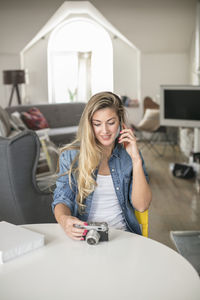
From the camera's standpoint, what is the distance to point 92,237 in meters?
1.49

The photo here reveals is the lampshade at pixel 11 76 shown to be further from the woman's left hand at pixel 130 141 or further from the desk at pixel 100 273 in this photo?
the desk at pixel 100 273

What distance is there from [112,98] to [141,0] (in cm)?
627

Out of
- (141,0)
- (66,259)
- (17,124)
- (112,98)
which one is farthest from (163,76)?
(66,259)

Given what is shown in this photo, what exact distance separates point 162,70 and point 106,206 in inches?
287

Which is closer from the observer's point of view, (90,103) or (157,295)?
(157,295)

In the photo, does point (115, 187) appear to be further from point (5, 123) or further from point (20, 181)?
point (5, 123)

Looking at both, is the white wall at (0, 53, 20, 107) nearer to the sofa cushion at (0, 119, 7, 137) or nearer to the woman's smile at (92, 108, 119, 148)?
the sofa cushion at (0, 119, 7, 137)

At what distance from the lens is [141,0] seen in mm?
7699

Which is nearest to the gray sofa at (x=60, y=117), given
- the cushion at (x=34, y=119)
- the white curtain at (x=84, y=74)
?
the cushion at (x=34, y=119)

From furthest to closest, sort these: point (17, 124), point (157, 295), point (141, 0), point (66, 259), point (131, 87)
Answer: point (131, 87) → point (141, 0) → point (17, 124) → point (66, 259) → point (157, 295)

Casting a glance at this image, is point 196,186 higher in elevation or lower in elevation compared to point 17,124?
lower

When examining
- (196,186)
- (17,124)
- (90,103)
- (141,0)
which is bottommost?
(196,186)

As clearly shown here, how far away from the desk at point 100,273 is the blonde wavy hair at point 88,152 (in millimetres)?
353

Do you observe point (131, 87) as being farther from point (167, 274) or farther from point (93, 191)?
point (167, 274)
